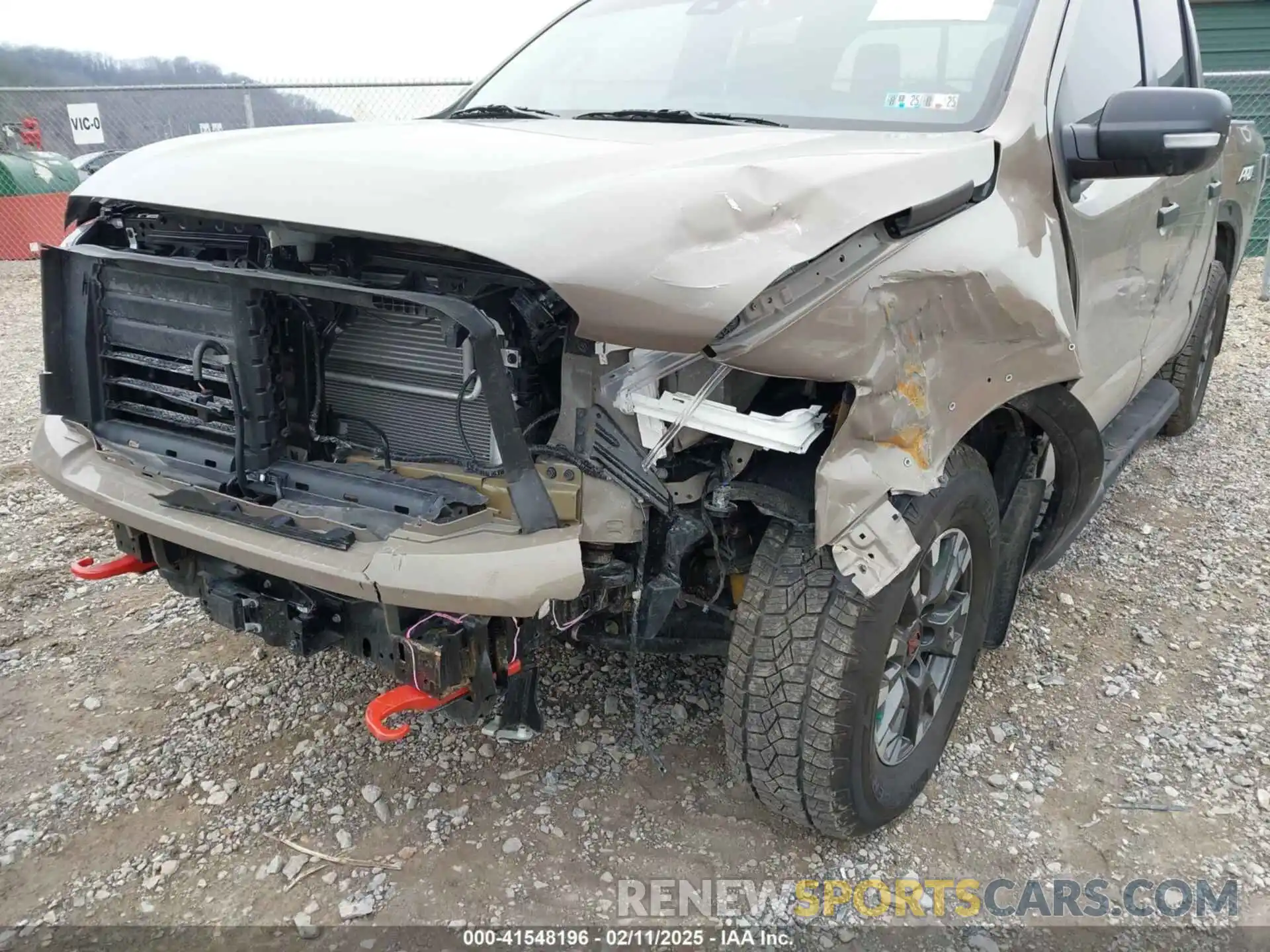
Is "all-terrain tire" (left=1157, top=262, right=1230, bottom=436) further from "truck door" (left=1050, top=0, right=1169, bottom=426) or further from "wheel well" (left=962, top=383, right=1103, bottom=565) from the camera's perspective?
"wheel well" (left=962, top=383, right=1103, bottom=565)

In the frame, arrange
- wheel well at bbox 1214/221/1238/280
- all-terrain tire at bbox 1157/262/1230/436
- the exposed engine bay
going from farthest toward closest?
1. all-terrain tire at bbox 1157/262/1230/436
2. wheel well at bbox 1214/221/1238/280
3. the exposed engine bay

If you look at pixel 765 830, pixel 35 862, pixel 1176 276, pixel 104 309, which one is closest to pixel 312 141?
pixel 104 309

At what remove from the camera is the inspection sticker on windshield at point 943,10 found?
2.61 metres

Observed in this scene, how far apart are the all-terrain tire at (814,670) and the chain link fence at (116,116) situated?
7.46 m

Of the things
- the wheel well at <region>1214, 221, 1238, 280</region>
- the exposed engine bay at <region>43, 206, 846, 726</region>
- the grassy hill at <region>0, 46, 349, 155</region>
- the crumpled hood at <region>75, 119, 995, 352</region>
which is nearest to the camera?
the crumpled hood at <region>75, 119, 995, 352</region>

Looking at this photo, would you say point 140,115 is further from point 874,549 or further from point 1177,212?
point 874,549

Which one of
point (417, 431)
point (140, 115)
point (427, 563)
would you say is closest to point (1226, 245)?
point (417, 431)

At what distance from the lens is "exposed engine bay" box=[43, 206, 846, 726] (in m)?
1.97

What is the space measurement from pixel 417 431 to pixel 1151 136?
1.87 m

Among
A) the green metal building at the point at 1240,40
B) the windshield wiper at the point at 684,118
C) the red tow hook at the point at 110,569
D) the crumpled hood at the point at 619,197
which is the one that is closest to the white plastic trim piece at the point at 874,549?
the crumpled hood at the point at 619,197

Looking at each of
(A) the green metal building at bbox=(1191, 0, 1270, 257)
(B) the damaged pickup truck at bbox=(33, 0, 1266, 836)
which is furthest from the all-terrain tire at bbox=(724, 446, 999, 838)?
(A) the green metal building at bbox=(1191, 0, 1270, 257)

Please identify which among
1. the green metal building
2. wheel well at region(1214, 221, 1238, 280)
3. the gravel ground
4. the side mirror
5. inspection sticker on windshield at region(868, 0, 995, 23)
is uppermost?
the green metal building

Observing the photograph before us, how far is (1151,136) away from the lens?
226cm

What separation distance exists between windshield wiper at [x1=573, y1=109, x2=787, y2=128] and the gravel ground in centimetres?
165
